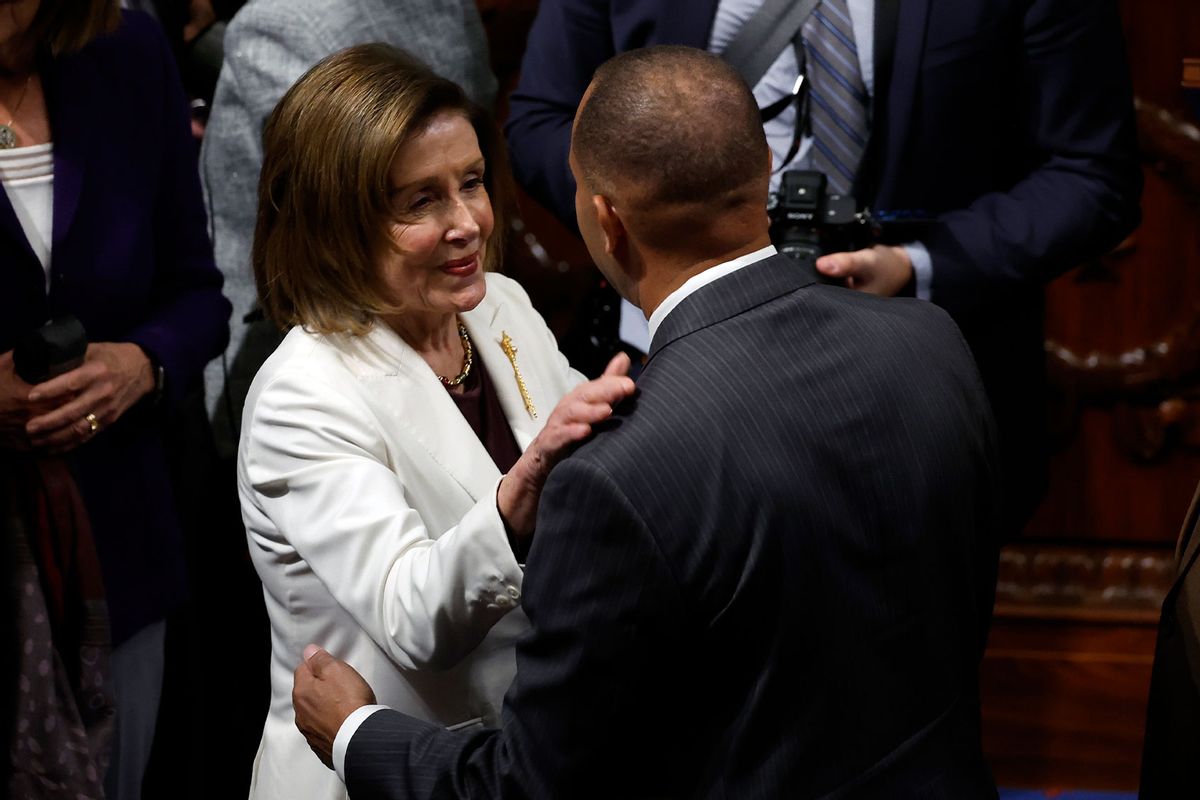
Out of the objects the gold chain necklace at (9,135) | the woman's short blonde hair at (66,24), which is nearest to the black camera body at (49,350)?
Answer: the gold chain necklace at (9,135)

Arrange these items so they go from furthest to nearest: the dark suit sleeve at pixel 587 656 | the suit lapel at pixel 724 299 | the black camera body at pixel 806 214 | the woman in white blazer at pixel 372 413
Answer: the black camera body at pixel 806 214, the woman in white blazer at pixel 372 413, the suit lapel at pixel 724 299, the dark suit sleeve at pixel 587 656

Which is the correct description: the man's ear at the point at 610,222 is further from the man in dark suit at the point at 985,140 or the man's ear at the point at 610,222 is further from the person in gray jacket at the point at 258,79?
the person in gray jacket at the point at 258,79

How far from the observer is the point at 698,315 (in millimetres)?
1461

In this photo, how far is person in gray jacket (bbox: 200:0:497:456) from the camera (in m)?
2.55

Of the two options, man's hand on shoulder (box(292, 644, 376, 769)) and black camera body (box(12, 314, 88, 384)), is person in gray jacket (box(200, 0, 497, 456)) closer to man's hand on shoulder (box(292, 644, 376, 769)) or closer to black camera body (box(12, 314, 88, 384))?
black camera body (box(12, 314, 88, 384))

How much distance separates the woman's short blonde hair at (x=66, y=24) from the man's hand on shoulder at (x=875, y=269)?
112 centimetres

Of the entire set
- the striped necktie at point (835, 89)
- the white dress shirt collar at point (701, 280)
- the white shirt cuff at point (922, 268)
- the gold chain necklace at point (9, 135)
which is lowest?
the white shirt cuff at point (922, 268)

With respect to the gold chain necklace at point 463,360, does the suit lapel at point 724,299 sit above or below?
above

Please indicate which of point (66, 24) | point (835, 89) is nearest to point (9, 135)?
point (66, 24)

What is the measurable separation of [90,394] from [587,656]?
1.08 meters

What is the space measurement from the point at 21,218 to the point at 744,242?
3.70 ft

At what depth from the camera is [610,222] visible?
1511 millimetres

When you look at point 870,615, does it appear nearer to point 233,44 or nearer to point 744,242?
point 744,242

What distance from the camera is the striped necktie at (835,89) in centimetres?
231
